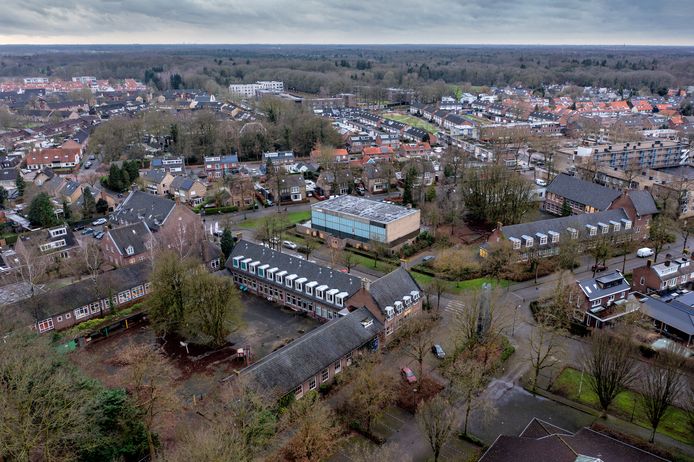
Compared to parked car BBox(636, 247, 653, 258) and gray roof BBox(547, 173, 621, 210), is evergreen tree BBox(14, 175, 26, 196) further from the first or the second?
parked car BBox(636, 247, 653, 258)

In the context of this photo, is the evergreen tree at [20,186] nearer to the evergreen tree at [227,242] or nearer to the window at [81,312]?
the evergreen tree at [227,242]

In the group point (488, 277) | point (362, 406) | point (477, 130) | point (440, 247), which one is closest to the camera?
point (362, 406)

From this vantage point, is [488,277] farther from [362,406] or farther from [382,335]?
[362,406]

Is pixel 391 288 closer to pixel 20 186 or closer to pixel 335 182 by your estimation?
pixel 335 182

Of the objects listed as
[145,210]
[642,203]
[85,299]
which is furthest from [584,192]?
[85,299]

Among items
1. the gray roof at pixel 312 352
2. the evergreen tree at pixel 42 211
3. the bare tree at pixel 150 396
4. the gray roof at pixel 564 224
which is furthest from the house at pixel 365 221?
the evergreen tree at pixel 42 211

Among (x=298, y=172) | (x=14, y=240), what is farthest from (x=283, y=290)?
(x=298, y=172)
